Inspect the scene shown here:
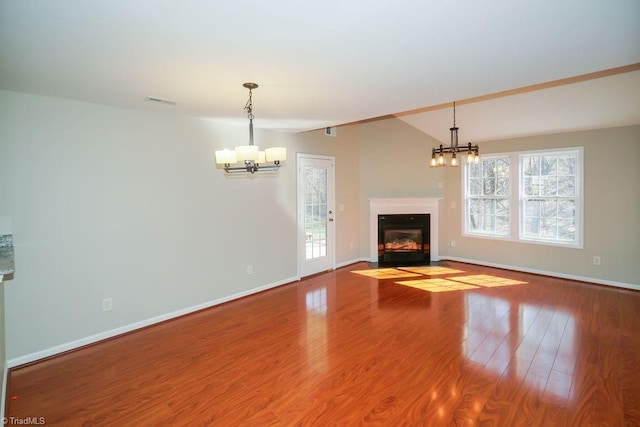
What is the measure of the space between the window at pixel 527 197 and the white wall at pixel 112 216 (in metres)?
4.26

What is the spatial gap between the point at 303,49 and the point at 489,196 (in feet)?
17.5

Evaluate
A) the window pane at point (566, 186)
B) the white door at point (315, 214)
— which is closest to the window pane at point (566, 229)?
the window pane at point (566, 186)

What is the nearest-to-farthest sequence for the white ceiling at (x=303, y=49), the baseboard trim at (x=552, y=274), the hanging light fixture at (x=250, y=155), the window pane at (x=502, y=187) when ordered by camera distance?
the white ceiling at (x=303, y=49) < the hanging light fixture at (x=250, y=155) < the baseboard trim at (x=552, y=274) < the window pane at (x=502, y=187)

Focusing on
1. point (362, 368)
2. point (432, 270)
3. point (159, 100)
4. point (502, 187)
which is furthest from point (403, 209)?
point (159, 100)

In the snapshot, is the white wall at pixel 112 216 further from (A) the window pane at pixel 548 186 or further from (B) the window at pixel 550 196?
(A) the window pane at pixel 548 186

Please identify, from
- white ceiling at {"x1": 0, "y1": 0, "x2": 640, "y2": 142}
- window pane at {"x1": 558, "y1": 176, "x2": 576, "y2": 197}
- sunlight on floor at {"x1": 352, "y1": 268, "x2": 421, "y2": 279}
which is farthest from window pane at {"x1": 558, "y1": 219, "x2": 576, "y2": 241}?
white ceiling at {"x1": 0, "y1": 0, "x2": 640, "y2": 142}

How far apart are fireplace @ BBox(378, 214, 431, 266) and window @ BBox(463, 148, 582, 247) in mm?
852

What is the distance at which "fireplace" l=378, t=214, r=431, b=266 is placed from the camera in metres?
6.68

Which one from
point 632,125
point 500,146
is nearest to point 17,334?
point 500,146

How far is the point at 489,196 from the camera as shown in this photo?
623 centimetres

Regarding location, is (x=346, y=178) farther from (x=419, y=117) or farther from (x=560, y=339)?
(x=560, y=339)

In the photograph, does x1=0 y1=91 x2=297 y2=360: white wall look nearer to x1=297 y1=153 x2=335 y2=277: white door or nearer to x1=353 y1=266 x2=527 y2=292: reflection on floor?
x1=297 y1=153 x2=335 y2=277: white door

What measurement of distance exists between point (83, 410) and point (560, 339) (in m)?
4.18

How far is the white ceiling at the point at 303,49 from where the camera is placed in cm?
168
